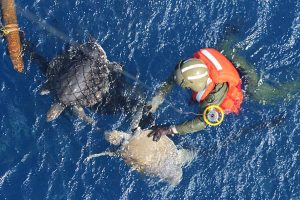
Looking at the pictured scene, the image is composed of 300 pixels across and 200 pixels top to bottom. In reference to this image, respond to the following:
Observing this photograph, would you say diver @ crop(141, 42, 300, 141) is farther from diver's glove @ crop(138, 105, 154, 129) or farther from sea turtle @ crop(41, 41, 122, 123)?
sea turtle @ crop(41, 41, 122, 123)

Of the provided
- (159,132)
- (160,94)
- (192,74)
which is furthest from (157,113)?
(192,74)

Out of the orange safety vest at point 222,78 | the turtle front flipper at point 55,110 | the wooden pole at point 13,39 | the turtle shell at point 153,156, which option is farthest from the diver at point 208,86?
the wooden pole at point 13,39

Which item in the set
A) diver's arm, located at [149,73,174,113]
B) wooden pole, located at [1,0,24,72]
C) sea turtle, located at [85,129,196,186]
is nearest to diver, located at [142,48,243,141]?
diver's arm, located at [149,73,174,113]

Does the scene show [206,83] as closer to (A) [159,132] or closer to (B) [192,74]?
(B) [192,74]

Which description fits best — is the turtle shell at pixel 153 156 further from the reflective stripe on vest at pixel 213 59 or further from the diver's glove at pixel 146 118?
the reflective stripe on vest at pixel 213 59

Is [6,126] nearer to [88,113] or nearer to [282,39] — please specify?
[88,113]

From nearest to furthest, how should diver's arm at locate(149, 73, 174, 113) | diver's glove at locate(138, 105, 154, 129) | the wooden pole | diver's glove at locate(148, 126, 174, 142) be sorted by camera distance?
1. diver's glove at locate(148, 126, 174, 142)
2. diver's arm at locate(149, 73, 174, 113)
3. diver's glove at locate(138, 105, 154, 129)
4. the wooden pole

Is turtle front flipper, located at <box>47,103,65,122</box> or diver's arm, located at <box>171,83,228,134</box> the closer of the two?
diver's arm, located at <box>171,83,228,134</box>
